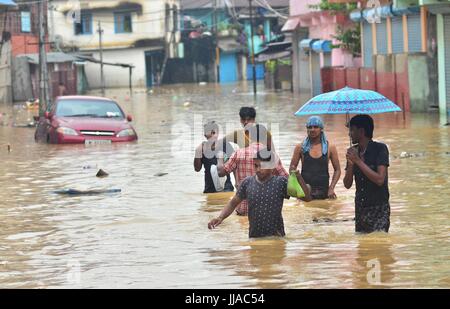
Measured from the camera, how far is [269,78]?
234 ft

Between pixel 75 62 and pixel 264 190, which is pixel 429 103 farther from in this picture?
pixel 75 62

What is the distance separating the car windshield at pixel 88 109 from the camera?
27641 millimetres

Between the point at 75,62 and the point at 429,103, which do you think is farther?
the point at 75,62

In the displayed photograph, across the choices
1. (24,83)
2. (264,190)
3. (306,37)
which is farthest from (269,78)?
(264,190)

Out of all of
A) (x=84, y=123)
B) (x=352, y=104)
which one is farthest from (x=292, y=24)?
(x=352, y=104)

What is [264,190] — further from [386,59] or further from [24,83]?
[24,83]

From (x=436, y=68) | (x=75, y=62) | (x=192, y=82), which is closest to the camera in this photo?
(x=436, y=68)

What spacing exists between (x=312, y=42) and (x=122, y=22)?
105ft

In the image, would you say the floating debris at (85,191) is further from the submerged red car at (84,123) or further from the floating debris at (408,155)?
the submerged red car at (84,123)

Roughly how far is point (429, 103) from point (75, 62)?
3820cm

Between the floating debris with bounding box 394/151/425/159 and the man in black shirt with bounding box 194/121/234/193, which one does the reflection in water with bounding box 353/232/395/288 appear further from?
the floating debris with bounding box 394/151/425/159

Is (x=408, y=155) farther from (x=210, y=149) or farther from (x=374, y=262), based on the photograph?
(x=374, y=262)
